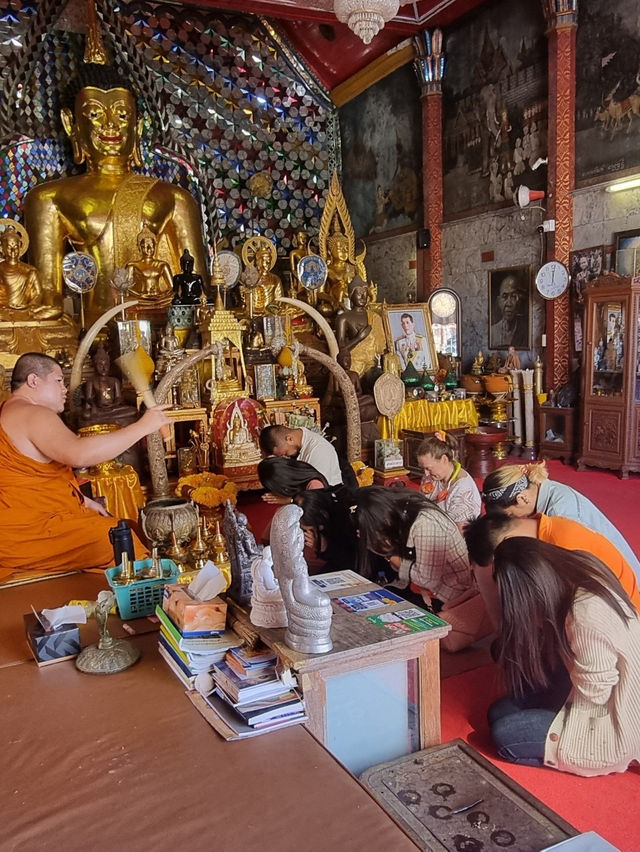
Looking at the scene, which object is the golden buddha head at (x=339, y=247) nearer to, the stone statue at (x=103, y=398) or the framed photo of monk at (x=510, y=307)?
the framed photo of monk at (x=510, y=307)

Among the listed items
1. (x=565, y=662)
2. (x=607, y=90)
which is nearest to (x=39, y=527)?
(x=565, y=662)

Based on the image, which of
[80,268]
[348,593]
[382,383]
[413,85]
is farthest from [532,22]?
[348,593]

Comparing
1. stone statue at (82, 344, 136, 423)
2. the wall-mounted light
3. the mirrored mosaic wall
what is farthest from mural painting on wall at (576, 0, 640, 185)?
stone statue at (82, 344, 136, 423)

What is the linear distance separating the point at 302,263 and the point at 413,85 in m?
3.25

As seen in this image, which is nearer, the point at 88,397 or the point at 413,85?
the point at 88,397

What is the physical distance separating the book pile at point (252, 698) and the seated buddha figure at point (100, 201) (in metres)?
6.59

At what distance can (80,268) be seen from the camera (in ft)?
23.5

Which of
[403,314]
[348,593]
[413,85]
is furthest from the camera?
[413,85]

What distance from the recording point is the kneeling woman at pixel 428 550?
2754 millimetres

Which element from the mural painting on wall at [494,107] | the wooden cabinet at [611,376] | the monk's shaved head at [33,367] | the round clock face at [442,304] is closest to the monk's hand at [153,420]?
the monk's shaved head at [33,367]

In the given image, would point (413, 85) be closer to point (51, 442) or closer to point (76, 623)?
point (51, 442)

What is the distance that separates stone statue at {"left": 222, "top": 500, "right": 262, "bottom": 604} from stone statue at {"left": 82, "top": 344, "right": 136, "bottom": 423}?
12.6 ft

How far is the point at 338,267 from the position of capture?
793 cm

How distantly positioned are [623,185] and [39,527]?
5.62m
